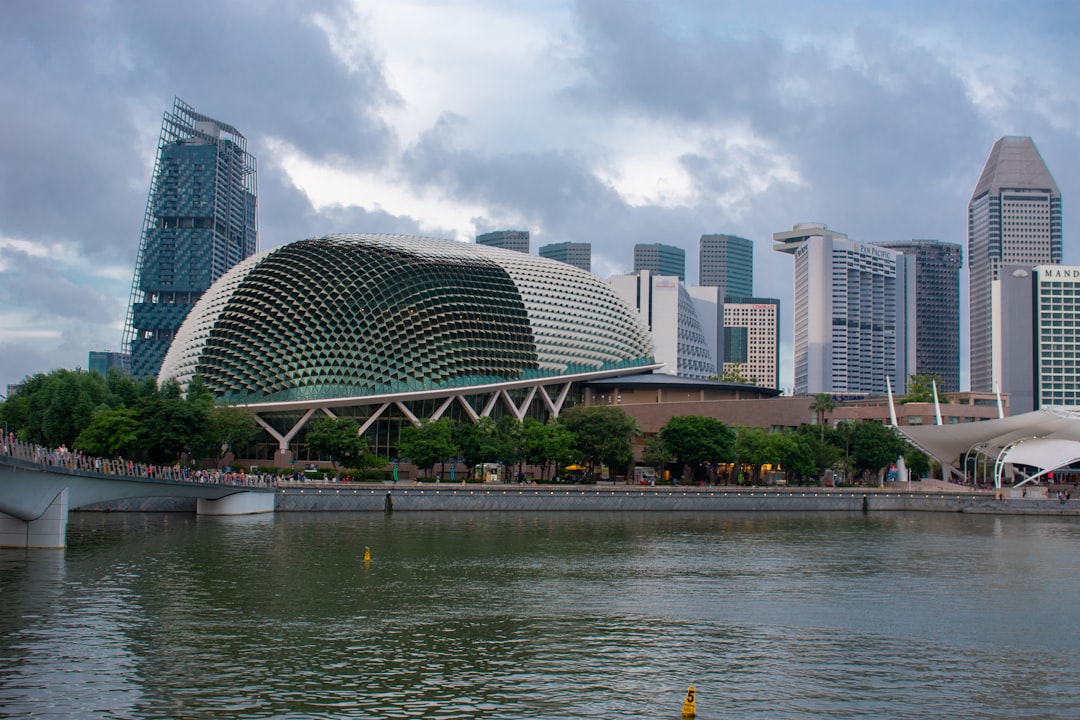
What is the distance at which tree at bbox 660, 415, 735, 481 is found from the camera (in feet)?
321

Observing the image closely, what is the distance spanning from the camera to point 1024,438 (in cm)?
10819

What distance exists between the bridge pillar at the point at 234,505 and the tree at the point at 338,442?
1668 centimetres

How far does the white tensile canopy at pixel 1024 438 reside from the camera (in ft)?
343

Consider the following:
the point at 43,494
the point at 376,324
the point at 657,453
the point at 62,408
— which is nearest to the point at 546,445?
the point at 657,453

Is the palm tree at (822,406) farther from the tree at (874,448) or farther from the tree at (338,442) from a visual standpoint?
the tree at (338,442)

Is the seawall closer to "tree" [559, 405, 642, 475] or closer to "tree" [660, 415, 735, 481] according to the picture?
"tree" [660, 415, 735, 481]

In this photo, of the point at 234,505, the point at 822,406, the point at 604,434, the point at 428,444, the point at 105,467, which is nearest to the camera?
the point at 105,467

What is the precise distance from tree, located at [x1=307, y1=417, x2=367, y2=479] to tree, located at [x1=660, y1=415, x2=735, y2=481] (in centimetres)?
2681

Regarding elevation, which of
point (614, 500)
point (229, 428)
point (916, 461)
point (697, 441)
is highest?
point (229, 428)

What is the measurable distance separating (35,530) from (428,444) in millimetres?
42634

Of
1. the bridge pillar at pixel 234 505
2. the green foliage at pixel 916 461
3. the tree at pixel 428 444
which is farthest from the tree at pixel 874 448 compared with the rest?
the bridge pillar at pixel 234 505

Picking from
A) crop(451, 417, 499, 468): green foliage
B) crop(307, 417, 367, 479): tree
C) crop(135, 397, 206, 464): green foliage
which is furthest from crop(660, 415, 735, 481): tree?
crop(135, 397, 206, 464): green foliage

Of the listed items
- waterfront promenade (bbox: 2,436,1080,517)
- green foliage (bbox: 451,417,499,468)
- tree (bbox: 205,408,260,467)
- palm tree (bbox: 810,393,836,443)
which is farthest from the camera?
palm tree (bbox: 810,393,836,443)

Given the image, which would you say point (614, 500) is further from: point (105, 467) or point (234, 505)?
point (105, 467)
